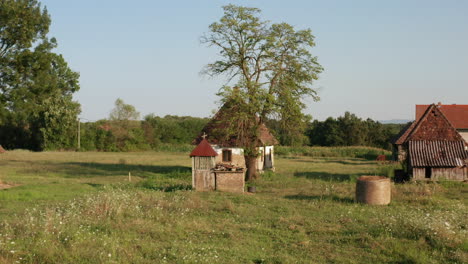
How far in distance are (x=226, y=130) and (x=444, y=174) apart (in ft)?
43.6

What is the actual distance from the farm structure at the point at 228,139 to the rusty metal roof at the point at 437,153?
931cm

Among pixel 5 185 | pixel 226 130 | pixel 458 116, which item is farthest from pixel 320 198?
pixel 458 116

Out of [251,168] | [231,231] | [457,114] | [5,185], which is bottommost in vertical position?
[231,231]

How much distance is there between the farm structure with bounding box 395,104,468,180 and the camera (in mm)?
27778

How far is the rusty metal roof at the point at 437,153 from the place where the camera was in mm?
27806

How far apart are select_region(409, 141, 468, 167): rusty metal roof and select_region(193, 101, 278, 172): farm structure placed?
9311 mm

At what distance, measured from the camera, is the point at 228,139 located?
30344mm

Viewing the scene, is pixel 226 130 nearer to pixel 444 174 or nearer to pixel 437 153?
pixel 437 153

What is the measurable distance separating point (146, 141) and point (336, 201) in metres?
54.3

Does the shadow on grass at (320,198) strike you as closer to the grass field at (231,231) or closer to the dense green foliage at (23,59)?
the grass field at (231,231)

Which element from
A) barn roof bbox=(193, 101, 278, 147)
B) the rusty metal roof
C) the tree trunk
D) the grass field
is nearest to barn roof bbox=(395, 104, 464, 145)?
the rusty metal roof

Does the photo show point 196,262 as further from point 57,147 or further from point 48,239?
point 57,147

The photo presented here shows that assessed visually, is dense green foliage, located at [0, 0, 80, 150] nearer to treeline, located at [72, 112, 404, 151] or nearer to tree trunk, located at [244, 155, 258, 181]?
tree trunk, located at [244, 155, 258, 181]

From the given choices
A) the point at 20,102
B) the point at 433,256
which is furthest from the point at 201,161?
the point at 433,256
